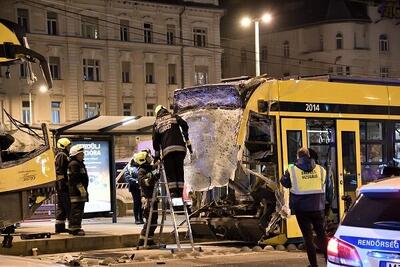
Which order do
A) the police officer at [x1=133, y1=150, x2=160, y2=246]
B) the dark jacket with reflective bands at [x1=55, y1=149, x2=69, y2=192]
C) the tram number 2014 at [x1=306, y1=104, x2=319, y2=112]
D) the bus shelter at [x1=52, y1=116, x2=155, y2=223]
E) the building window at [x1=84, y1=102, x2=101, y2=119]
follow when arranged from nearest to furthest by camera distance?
the police officer at [x1=133, y1=150, x2=160, y2=246], the tram number 2014 at [x1=306, y1=104, x2=319, y2=112], the dark jacket with reflective bands at [x1=55, y1=149, x2=69, y2=192], the bus shelter at [x1=52, y1=116, x2=155, y2=223], the building window at [x1=84, y1=102, x2=101, y2=119]

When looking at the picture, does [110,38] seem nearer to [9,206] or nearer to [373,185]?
[9,206]

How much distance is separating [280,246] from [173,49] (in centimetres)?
4370

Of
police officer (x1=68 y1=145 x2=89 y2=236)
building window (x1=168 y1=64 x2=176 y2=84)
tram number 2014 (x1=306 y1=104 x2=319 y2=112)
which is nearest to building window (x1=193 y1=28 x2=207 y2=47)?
building window (x1=168 y1=64 x2=176 y2=84)

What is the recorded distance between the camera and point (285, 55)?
216 feet

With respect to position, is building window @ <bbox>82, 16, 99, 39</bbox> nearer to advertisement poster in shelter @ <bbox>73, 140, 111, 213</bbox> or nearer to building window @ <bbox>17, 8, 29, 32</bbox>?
building window @ <bbox>17, 8, 29, 32</bbox>

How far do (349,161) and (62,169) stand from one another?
5.34m

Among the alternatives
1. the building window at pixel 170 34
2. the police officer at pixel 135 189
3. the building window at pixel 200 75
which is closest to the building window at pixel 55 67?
the building window at pixel 170 34

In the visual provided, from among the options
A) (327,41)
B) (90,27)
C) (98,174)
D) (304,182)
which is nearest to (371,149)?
(304,182)

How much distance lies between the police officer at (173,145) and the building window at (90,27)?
4009 cm

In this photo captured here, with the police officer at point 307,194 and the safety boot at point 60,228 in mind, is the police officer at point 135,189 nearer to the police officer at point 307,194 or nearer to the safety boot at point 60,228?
the safety boot at point 60,228

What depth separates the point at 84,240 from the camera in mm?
13305

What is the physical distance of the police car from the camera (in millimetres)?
5539

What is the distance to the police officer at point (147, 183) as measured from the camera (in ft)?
40.5

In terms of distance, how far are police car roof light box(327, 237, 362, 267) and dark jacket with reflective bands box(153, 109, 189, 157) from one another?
594cm
